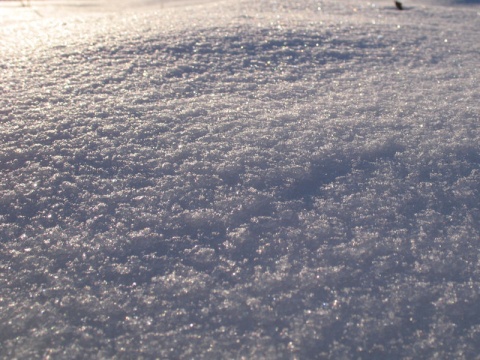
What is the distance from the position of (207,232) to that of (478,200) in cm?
54

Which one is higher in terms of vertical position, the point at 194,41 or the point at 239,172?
the point at 194,41

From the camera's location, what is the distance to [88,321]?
73 centimetres

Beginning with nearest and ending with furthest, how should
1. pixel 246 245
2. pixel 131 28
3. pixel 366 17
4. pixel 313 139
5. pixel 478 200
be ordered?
pixel 246 245, pixel 478 200, pixel 313 139, pixel 131 28, pixel 366 17

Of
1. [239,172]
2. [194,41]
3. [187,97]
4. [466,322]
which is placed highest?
[194,41]

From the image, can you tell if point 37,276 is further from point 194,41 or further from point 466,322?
point 194,41

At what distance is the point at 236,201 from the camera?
931 mm

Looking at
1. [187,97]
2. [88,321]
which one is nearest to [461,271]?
[88,321]

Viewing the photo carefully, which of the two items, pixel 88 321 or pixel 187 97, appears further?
pixel 187 97

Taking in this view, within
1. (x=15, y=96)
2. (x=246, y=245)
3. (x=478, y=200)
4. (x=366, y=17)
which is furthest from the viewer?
(x=366, y=17)

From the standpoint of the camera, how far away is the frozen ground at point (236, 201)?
72cm

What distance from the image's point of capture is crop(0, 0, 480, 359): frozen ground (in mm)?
715

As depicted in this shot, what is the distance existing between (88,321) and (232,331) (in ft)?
0.72

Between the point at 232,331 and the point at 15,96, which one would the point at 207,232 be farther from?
the point at 15,96

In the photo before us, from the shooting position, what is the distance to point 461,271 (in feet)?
2.63
